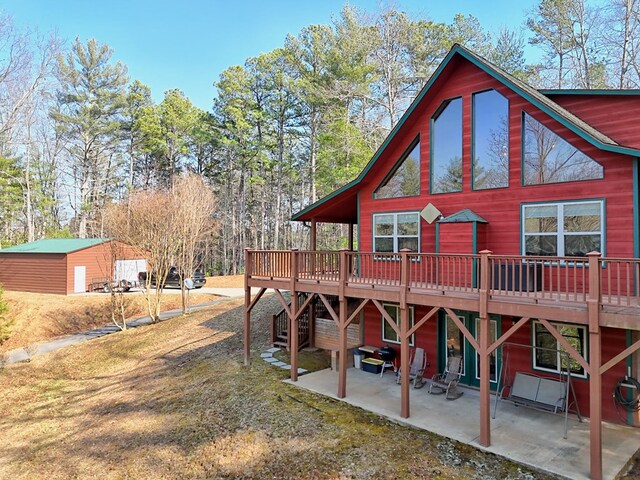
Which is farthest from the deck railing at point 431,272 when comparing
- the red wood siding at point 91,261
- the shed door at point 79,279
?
the shed door at point 79,279

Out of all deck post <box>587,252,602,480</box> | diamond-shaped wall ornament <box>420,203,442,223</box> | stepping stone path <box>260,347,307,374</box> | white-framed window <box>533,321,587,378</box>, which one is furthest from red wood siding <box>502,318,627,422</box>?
stepping stone path <box>260,347,307,374</box>

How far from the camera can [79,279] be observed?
87.6 feet

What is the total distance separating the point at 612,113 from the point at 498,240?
3647 millimetres

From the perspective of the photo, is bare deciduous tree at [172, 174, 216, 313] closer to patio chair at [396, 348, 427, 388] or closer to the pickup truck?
the pickup truck

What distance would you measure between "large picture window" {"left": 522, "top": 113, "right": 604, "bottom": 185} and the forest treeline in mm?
14940

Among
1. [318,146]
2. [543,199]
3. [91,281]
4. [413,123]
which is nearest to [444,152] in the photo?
[413,123]

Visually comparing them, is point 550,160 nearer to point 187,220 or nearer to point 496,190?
point 496,190

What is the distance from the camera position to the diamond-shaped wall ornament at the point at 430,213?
34.4 feet

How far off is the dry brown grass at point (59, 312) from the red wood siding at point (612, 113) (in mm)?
20332

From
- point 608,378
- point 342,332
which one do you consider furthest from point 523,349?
point 342,332

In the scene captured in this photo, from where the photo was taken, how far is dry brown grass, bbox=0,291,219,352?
19.4 m

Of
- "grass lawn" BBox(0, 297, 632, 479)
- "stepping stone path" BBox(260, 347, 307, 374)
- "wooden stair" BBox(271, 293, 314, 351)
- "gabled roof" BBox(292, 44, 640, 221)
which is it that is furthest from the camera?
"wooden stair" BBox(271, 293, 314, 351)

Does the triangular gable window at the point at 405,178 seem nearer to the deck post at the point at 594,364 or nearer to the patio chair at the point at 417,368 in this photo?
the patio chair at the point at 417,368

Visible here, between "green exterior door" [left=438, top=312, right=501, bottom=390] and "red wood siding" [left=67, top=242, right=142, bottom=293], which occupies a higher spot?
"red wood siding" [left=67, top=242, right=142, bottom=293]
